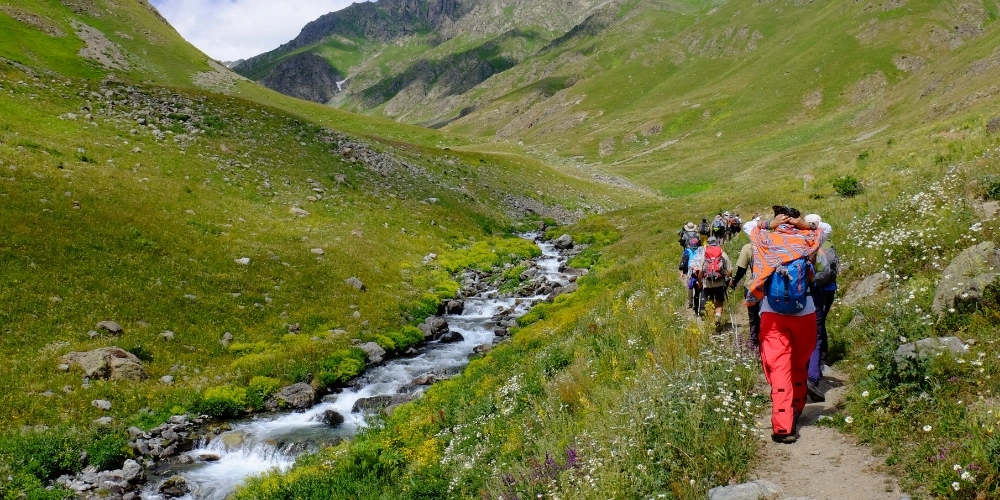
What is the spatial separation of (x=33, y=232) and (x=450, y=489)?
19.8m

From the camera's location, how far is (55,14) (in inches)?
2331

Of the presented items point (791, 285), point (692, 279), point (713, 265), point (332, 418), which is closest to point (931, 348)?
point (791, 285)

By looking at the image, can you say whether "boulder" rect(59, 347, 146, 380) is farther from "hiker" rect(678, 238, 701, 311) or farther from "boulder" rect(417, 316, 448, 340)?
"hiker" rect(678, 238, 701, 311)

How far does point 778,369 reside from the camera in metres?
7.02

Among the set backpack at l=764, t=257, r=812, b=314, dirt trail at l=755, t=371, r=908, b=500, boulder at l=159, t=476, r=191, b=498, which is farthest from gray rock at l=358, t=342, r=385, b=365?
backpack at l=764, t=257, r=812, b=314

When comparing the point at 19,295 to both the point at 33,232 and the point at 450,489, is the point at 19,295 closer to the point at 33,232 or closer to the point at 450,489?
the point at 33,232

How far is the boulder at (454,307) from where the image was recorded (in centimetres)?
2486

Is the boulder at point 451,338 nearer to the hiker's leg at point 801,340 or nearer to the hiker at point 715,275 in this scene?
the hiker at point 715,275

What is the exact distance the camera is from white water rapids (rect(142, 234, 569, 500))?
39.7 feet

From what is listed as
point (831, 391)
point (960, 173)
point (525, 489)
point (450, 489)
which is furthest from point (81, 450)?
point (960, 173)

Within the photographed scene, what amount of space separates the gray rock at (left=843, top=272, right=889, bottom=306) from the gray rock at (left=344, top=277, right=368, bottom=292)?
62.4ft

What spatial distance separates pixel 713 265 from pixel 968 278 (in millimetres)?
4805

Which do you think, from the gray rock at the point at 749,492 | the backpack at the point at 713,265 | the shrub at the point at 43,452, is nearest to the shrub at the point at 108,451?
the shrub at the point at 43,452

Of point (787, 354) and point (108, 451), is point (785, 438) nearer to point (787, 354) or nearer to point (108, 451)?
point (787, 354)
